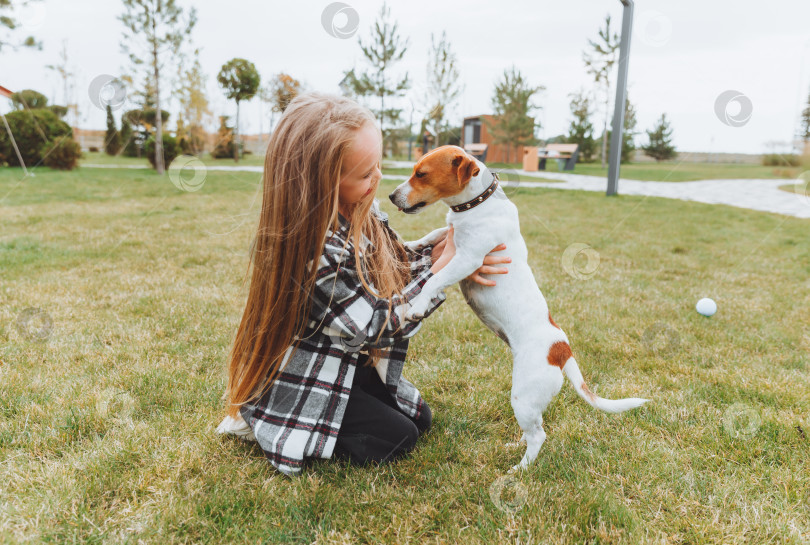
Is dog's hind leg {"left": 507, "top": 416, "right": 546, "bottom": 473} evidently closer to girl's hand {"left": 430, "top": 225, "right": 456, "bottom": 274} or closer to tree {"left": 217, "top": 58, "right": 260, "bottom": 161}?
girl's hand {"left": 430, "top": 225, "right": 456, "bottom": 274}

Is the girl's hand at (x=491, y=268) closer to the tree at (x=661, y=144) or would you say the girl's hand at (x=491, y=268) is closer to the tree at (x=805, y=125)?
the tree at (x=805, y=125)

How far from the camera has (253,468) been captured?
210cm

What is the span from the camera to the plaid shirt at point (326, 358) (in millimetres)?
2012

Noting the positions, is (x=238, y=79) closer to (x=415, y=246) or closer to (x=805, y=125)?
(x=415, y=246)

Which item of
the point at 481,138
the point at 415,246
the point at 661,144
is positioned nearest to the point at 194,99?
the point at 415,246

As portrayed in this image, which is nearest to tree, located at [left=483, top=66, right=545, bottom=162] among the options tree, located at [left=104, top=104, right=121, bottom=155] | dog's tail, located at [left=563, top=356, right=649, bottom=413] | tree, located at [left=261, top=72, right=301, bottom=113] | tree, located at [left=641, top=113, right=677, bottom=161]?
tree, located at [left=261, top=72, right=301, bottom=113]

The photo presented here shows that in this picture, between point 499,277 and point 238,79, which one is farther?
point 238,79

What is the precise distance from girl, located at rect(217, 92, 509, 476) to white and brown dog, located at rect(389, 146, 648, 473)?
80mm

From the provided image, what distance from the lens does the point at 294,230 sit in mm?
1956

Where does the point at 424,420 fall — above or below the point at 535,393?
below

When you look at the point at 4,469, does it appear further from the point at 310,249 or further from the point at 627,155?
the point at 627,155

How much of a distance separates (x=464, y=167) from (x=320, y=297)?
738 millimetres

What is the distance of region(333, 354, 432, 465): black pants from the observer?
221cm

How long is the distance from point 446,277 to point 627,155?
21970mm
